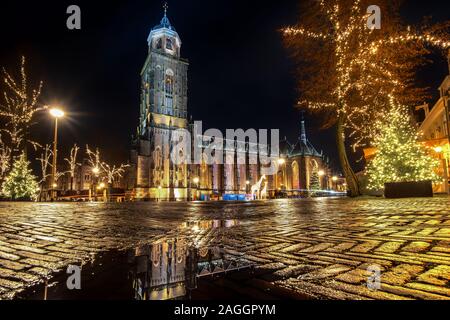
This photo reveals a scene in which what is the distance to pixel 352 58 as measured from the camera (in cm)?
1212

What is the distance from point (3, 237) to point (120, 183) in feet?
194

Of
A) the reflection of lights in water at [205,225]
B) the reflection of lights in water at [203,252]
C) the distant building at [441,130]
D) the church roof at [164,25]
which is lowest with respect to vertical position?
the reflection of lights in water at [205,225]

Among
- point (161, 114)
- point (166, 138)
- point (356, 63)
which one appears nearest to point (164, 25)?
point (161, 114)

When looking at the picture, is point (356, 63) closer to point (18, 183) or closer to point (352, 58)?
point (352, 58)

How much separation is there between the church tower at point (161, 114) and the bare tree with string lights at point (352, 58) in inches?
1435

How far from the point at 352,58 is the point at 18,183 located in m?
29.1

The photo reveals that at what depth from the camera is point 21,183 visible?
24031mm

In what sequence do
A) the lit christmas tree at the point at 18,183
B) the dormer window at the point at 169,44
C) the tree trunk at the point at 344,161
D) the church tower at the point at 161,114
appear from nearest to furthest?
the tree trunk at the point at 344,161
the lit christmas tree at the point at 18,183
the church tower at the point at 161,114
the dormer window at the point at 169,44

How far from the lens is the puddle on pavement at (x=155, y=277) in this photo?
115cm

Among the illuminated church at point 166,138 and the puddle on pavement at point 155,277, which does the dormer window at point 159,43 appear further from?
the puddle on pavement at point 155,277

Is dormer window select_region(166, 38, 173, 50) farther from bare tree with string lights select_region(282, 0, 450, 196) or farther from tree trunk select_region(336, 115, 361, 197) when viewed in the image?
tree trunk select_region(336, 115, 361, 197)

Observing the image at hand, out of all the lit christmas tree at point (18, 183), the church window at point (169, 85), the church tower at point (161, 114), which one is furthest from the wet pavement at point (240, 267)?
the church window at point (169, 85)

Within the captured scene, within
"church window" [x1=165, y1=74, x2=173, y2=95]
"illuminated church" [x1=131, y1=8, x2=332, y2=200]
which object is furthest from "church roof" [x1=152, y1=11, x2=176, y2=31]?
"church window" [x1=165, y1=74, x2=173, y2=95]
